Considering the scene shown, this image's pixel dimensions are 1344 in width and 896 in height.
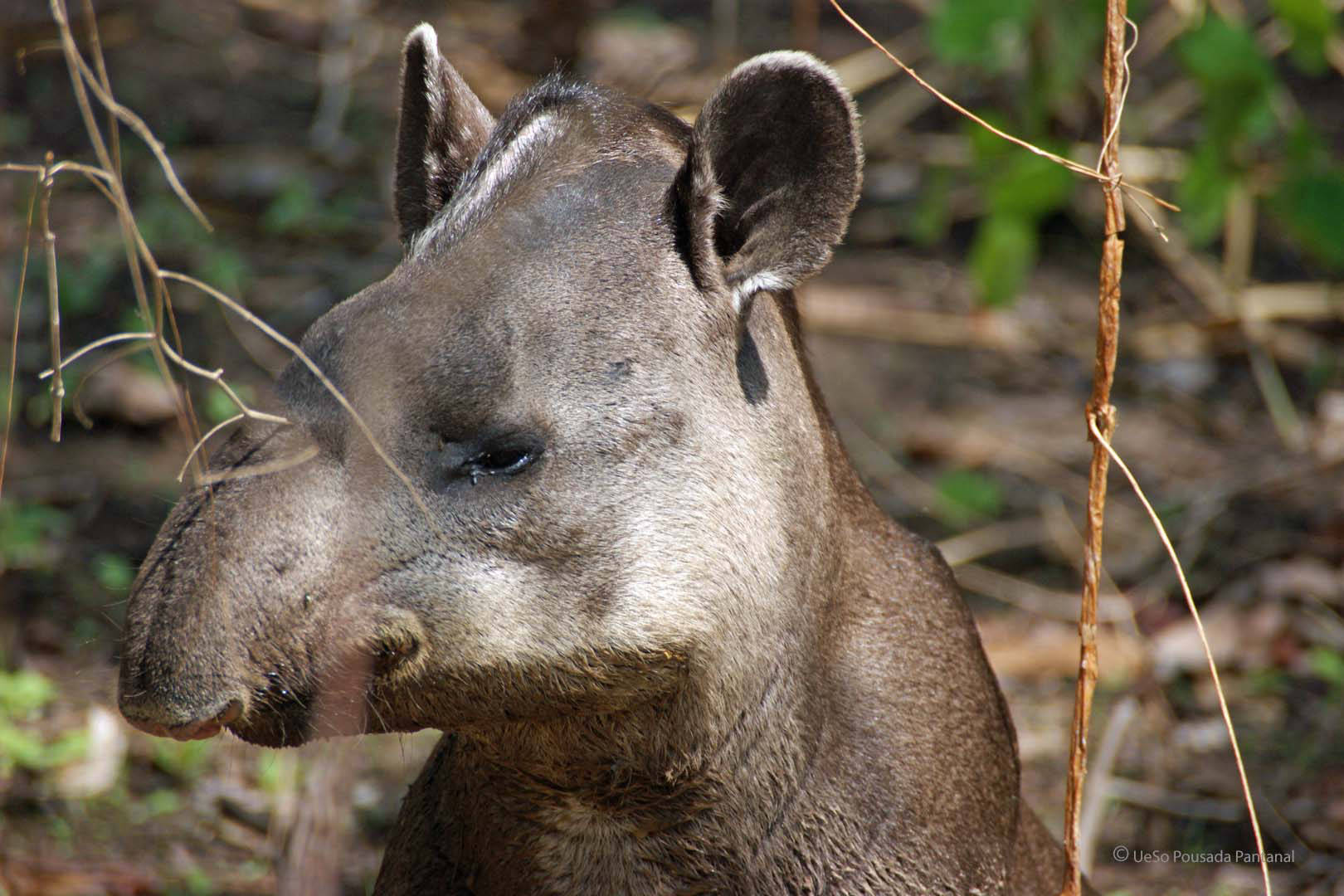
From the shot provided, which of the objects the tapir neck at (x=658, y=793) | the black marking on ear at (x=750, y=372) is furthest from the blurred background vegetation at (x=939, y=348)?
the black marking on ear at (x=750, y=372)

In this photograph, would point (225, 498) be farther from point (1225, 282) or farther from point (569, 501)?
point (1225, 282)

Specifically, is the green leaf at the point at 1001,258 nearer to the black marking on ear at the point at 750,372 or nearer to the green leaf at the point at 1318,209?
the green leaf at the point at 1318,209

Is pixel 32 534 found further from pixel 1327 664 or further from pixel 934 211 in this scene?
pixel 1327 664

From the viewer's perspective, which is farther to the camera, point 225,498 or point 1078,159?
point 1078,159

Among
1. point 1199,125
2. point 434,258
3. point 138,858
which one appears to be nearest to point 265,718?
point 434,258

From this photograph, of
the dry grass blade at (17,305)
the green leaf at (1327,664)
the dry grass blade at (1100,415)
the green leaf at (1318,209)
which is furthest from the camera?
the green leaf at (1318,209)

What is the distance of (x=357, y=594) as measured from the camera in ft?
7.37

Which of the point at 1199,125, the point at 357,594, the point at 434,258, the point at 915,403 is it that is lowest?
the point at 915,403

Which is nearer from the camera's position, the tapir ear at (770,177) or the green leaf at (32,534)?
the tapir ear at (770,177)

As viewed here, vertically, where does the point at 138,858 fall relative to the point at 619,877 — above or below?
below

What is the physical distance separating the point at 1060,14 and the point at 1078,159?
130 centimetres

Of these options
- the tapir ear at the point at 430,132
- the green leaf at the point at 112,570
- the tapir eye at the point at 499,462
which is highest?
the tapir ear at the point at 430,132

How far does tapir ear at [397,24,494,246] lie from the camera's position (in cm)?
278

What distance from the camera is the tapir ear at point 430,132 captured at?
2775 mm
